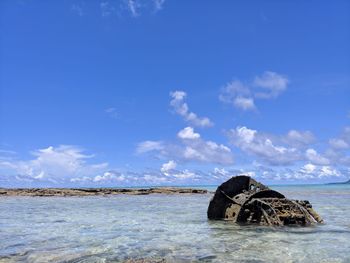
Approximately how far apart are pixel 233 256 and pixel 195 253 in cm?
125

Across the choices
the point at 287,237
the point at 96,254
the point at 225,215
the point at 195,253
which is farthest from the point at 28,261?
the point at 225,215

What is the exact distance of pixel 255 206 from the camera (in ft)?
69.3

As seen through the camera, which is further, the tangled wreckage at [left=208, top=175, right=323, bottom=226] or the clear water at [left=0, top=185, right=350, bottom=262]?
the tangled wreckage at [left=208, top=175, right=323, bottom=226]

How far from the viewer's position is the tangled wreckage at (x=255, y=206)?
20172 mm

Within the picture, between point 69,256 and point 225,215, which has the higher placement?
point 225,215

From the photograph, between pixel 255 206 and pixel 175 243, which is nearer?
pixel 175 243

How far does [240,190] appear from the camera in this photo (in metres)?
23.8

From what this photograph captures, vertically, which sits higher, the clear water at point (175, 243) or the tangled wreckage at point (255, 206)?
the tangled wreckage at point (255, 206)

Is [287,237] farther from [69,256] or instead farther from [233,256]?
[69,256]

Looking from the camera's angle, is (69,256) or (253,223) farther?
(253,223)

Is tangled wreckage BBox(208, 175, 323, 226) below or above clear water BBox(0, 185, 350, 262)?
above

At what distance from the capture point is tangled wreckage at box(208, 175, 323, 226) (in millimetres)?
20172

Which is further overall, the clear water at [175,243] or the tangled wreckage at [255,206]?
the tangled wreckage at [255,206]

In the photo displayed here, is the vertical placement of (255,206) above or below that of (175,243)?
above
